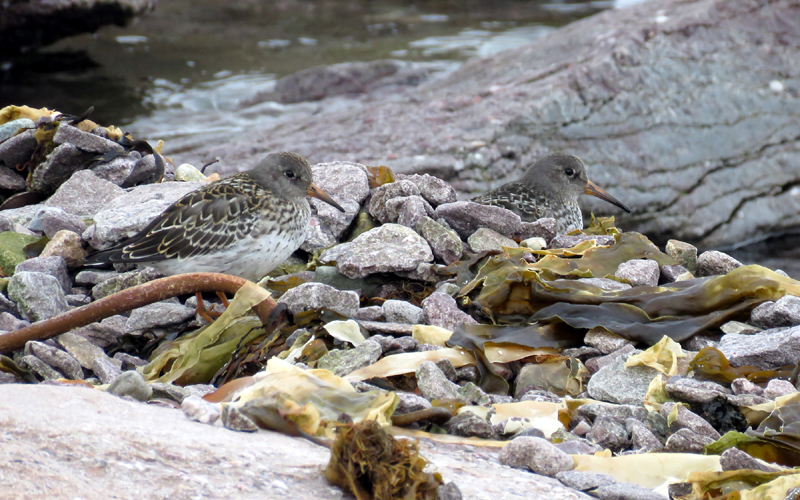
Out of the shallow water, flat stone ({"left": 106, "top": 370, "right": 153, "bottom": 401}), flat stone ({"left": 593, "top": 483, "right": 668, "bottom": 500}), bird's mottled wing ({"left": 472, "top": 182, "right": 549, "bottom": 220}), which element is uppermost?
flat stone ({"left": 106, "top": 370, "right": 153, "bottom": 401})

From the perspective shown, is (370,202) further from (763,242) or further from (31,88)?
(31,88)

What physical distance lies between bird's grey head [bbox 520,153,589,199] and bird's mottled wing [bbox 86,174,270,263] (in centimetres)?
209

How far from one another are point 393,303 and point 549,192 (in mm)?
2364

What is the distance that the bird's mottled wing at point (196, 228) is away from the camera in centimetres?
434

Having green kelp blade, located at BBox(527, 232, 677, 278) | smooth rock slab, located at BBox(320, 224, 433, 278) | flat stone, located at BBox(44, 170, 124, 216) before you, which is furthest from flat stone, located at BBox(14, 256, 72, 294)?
green kelp blade, located at BBox(527, 232, 677, 278)

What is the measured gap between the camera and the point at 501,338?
343 cm

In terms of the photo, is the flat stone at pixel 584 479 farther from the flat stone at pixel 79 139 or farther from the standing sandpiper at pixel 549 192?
the flat stone at pixel 79 139

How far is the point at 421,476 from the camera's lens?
2027mm

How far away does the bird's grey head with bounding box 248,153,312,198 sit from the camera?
4.67 m

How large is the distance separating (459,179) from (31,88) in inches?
368

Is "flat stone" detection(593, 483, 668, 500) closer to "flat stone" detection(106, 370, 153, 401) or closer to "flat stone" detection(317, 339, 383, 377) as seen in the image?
"flat stone" detection(317, 339, 383, 377)

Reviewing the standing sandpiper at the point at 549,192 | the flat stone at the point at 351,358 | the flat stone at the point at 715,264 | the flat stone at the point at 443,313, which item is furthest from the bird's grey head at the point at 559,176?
the flat stone at the point at 351,358

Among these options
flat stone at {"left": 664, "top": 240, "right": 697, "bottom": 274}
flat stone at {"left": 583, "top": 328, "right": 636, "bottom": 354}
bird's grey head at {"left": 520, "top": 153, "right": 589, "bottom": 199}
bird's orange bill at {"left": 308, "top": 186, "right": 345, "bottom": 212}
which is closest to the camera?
flat stone at {"left": 583, "top": 328, "right": 636, "bottom": 354}

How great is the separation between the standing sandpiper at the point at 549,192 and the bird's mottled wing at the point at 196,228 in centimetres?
161
